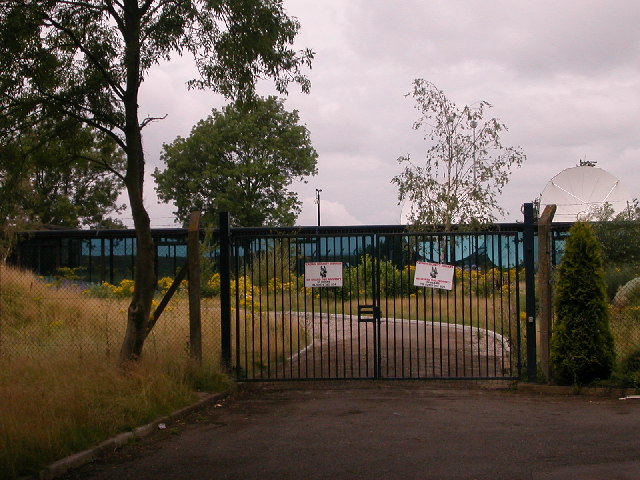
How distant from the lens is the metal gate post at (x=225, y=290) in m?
11.0

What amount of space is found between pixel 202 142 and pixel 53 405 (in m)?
42.3

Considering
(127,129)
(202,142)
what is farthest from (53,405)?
(202,142)

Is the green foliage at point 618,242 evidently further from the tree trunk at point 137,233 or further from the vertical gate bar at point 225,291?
the tree trunk at point 137,233

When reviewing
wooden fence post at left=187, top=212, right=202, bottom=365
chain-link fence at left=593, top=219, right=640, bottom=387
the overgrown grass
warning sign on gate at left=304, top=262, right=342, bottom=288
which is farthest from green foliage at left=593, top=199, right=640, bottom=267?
wooden fence post at left=187, top=212, right=202, bottom=365

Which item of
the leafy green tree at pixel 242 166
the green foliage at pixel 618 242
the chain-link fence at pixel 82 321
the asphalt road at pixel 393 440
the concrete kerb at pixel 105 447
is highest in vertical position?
the leafy green tree at pixel 242 166

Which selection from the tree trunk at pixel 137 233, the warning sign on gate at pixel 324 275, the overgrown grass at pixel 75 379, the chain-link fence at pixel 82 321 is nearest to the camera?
the overgrown grass at pixel 75 379

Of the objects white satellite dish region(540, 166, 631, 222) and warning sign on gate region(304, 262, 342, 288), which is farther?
white satellite dish region(540, 166, 631, 222)

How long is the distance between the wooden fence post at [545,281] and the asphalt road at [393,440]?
78 centimetres

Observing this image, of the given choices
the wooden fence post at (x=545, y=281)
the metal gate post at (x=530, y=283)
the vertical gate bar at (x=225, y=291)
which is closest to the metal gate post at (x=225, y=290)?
the vertical gate bar at (x=225, y=291)

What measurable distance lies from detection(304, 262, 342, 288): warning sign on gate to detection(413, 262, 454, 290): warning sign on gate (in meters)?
1.13

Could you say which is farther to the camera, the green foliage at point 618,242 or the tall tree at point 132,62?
the green foliage at point 618,242

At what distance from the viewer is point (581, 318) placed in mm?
10195

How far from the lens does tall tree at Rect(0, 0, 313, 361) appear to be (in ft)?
30.7

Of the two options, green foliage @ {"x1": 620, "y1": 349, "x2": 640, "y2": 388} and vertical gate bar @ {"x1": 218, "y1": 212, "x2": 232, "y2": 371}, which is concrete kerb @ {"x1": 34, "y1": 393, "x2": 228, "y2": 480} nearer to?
vertical gate bar @ {"x1": 218, "y1": 212, "x2": 232, "y2": 371}
